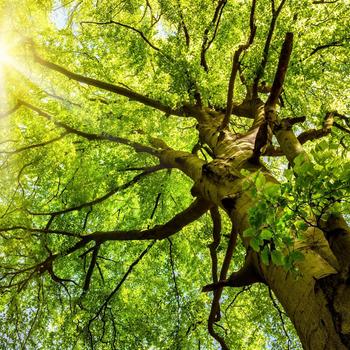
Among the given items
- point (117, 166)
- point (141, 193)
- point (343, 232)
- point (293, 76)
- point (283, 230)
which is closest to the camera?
point (283, 230)

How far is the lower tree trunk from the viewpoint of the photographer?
194 centimetres

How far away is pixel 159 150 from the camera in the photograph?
7129 mm

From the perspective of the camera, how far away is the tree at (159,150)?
5.25 metres

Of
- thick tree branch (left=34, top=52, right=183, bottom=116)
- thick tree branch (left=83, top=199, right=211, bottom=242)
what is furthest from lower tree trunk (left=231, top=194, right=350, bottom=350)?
thick tree branch (left=34, top=52, right=183, bottom=116)

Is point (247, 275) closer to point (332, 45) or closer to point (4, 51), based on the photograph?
point (4, 51)

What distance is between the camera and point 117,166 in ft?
27.8

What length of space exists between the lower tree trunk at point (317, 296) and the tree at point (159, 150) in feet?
0.08

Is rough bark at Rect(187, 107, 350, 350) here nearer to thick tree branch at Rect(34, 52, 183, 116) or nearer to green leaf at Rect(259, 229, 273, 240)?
green leaf at Rect(259, 229, 273, 240)

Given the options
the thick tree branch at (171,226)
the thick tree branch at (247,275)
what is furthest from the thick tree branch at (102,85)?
the thick tree branch at (247,275)

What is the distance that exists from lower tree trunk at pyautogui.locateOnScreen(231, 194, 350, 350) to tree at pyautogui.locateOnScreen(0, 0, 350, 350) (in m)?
0.02

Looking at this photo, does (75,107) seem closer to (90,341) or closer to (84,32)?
(84,32)

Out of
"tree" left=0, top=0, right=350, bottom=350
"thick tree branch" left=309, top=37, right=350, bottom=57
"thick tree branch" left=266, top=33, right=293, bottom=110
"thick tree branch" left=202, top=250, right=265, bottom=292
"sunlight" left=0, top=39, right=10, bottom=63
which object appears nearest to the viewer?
"thick tree branch" left=202, top=250, right=265, bottom=292

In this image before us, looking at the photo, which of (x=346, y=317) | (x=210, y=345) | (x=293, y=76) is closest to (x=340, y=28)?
(x=293, y=76)

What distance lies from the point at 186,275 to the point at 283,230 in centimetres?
874
